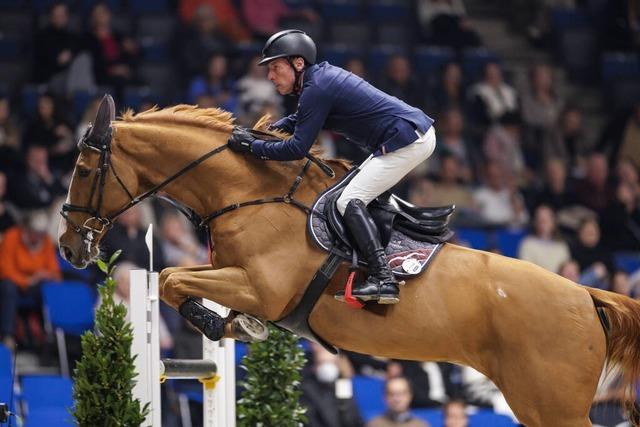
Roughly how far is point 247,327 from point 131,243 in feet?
12.0

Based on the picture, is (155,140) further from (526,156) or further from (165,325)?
(526,156)

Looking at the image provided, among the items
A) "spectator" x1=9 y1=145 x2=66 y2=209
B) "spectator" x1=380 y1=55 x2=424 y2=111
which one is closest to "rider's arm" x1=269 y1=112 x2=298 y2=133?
"spectator" x1=9 y1=145 x2=66 y2=209

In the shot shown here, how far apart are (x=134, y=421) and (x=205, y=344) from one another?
1.13 meters

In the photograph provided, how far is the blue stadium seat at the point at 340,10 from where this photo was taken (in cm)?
1466

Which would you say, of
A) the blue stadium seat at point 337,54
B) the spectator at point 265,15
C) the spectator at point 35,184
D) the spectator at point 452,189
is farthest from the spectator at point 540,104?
the spectator at point 35,184

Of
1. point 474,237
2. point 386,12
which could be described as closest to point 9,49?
point 386,12

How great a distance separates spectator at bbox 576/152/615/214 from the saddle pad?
7.13 meters

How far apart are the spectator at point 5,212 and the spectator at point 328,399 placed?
113 inches

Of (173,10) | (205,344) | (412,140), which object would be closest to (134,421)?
(205,344)

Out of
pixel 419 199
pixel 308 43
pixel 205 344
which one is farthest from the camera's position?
pixel 419 199

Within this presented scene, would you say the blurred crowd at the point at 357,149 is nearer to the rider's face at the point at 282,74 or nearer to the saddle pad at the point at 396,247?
the saddle pad at the point at 396,247

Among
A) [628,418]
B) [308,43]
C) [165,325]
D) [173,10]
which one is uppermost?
[173,10]

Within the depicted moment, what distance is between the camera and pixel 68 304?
10.1 meters

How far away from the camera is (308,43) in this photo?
6695 mm
